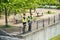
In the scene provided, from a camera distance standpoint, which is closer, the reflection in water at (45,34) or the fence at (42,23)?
the reflection in water at (45,34)

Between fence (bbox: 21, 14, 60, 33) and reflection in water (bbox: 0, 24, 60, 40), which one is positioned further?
fence (bbox: 21, 14, 60, 33)

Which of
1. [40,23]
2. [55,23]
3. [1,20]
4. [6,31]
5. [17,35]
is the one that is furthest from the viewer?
[1,20]

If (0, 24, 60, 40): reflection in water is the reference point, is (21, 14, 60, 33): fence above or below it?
above

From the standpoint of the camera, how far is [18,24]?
27.7m

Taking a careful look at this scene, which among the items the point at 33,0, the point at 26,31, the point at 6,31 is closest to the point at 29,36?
the point at 26,31

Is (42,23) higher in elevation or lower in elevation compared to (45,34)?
higher

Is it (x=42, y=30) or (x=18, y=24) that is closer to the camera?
(x=42, y=30)

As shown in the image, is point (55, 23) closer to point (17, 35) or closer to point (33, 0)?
point (33, 0)

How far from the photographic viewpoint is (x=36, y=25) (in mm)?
25250

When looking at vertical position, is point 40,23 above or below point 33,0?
below

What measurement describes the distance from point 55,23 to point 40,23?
104 inches

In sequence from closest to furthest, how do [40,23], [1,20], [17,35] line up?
[17,35]
[40,23]
[1,20]

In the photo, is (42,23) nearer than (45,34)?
No

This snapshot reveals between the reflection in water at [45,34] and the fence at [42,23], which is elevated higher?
the fence at [42,23]
